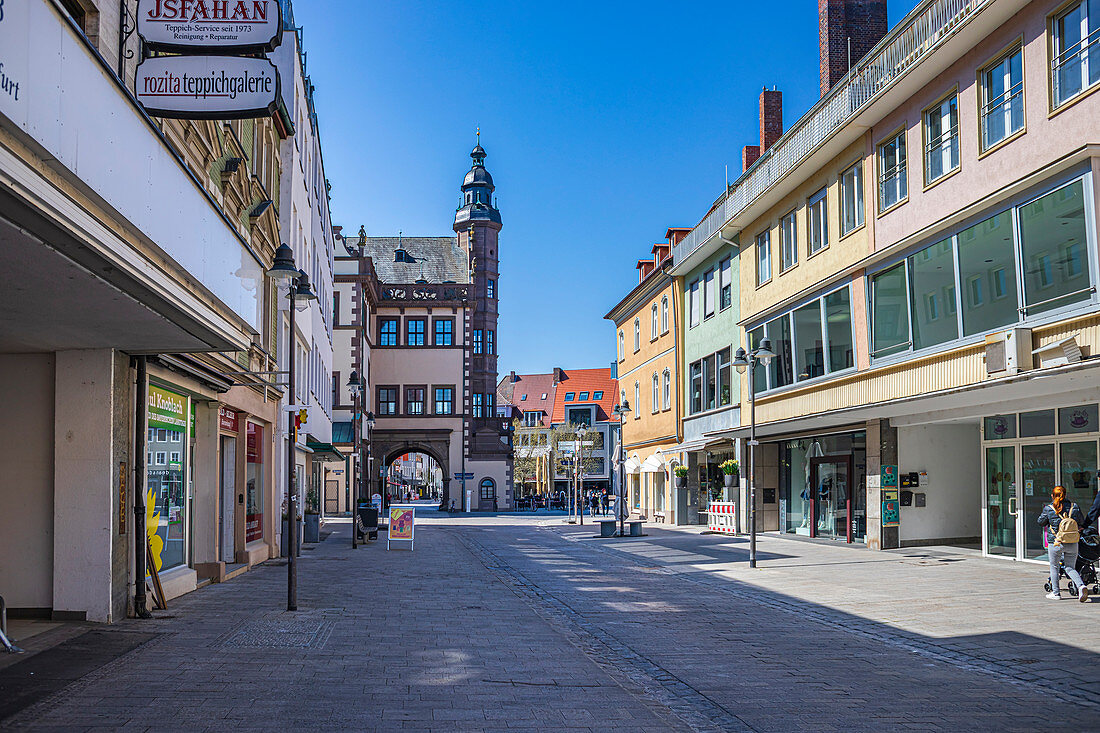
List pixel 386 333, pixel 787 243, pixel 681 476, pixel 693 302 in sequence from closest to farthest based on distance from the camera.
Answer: pixel 787 243
pixel 681 476
pixel 693 302
pixel 386 333

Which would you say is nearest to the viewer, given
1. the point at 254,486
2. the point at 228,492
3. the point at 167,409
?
the point at 167,409

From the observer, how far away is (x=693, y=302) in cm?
3812

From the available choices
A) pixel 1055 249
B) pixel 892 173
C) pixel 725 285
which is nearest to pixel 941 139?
pixel 892 173

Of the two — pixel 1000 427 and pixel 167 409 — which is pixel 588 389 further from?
pixel 167 409

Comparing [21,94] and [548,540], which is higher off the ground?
[21,94]

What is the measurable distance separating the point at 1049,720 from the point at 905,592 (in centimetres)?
832

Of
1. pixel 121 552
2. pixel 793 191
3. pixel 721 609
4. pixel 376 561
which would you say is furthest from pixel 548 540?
pixel 121 552

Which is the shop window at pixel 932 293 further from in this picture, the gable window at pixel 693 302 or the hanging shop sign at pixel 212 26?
the gable window at pixel 693 302

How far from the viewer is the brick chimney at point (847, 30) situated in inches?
1066

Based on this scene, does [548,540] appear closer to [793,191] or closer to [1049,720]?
[793,191]

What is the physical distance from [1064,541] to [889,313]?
8.72 m

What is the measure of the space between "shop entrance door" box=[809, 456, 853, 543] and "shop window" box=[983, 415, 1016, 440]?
5.40 meters

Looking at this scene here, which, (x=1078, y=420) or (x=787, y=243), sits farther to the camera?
(x=787, y=243)

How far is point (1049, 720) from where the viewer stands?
7.32 meters
